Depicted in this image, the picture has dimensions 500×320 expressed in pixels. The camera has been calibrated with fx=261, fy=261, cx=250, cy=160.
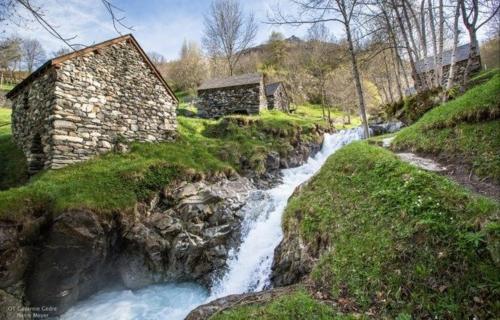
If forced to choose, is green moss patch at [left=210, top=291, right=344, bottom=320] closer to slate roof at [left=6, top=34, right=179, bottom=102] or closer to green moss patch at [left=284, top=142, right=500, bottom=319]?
green moss patch at [left=284, top=142, right=500, bottom=319]

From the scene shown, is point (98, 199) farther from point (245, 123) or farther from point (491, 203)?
point (245, 123)

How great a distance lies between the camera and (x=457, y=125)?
6.33 metres

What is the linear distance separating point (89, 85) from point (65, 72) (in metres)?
0.88

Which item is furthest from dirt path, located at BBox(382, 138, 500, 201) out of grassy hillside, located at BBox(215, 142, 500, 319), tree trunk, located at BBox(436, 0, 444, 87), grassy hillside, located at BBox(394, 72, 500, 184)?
tree trunk, located at BBox(436, 0, 444, 87)

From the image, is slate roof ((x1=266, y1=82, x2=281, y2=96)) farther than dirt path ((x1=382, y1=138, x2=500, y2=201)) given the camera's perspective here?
Yes

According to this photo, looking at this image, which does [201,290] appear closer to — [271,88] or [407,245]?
[407,245]

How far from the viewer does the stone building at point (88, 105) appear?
31.0ft

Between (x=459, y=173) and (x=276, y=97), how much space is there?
72.6 ft

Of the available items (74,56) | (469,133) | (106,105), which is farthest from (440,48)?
(74,56)

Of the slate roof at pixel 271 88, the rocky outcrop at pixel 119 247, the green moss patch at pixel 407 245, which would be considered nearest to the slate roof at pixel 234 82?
the slate roof at pixel 271 88

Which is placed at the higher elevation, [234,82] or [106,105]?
[234,82]

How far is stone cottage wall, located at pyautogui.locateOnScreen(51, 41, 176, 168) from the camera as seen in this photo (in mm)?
9523

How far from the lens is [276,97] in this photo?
26.1 metres

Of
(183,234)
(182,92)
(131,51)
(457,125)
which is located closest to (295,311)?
(183,234)
